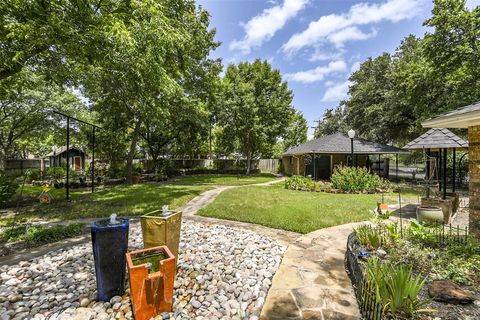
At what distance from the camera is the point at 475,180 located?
4.60m

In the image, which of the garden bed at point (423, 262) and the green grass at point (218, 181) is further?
the green grass at point (218, 181)

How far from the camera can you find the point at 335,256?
4109 mm

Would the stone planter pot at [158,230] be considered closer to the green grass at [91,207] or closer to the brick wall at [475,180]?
the green grass at [91,207]

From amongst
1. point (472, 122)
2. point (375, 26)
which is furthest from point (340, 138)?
point (472, 122)

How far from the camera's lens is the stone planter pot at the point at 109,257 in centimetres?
289

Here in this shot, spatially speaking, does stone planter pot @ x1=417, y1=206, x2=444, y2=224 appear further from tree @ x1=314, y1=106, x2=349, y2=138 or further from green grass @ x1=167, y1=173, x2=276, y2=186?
tree @ x1=314, y1=106, x2=349, y2=138

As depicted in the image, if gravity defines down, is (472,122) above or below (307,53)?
below

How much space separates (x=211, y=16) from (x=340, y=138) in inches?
510

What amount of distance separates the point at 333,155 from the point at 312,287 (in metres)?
17.6

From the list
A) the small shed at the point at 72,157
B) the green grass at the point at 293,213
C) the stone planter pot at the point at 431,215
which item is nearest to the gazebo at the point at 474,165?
the stone planter pot at the point at 431,215

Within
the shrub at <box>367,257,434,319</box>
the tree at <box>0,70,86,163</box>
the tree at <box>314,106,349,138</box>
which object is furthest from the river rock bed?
the tree at <box>314,106,349,138</box>

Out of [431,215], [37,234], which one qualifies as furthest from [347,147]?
[37,234]

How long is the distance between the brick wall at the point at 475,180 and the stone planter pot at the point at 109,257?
5947 mm

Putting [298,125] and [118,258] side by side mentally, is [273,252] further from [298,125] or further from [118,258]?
[298,125]
